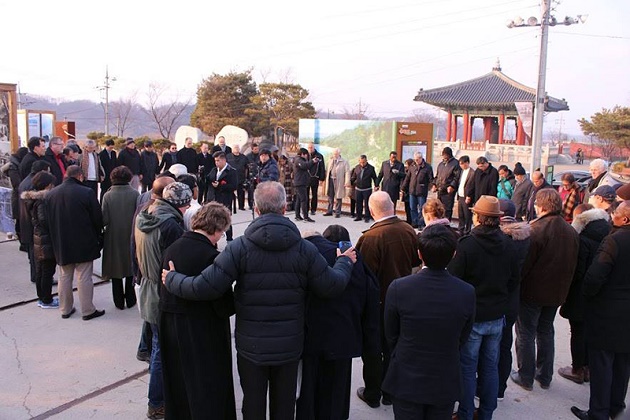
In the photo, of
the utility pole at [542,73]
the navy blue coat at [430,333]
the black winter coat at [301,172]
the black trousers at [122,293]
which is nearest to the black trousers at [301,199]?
the black winter coat at [301,172]

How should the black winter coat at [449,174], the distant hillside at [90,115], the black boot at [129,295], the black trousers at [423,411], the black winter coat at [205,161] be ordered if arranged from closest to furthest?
the black trousers at [423,411], the black boot at [129,295], the black winter coat at [449,174], the black winter coat at [205,161], the distant hillside at [90,115]

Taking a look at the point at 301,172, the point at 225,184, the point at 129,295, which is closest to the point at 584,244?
the point at 129,295

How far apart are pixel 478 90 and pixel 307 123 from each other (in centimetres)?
2995

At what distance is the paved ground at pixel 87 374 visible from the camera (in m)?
3.77

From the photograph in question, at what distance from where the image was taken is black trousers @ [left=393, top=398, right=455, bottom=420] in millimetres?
2762

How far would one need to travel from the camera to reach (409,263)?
12.5 feet

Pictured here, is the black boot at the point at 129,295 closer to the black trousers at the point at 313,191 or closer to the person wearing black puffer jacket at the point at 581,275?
the person wearing black puffer jacket at the point at 581,275

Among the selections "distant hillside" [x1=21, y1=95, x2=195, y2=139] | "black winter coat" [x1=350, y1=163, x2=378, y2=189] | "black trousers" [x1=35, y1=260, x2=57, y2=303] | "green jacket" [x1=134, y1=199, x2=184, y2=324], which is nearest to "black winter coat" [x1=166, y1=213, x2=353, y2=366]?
"green jacket" [x1=134, y1=199, x2=184, y2=324]

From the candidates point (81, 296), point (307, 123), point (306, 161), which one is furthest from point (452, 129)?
point (81, 296)

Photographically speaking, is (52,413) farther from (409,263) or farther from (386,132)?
(386,132)

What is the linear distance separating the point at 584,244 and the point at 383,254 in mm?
1608

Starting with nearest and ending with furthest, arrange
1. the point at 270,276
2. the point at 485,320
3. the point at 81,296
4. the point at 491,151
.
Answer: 1. the point at 270,276
2. the point at 485,320
3. the point at 81,296
4. the point at 491,151

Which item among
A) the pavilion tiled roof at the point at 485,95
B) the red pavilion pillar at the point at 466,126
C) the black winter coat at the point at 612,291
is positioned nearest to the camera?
the black winter coat at the point at 612,291

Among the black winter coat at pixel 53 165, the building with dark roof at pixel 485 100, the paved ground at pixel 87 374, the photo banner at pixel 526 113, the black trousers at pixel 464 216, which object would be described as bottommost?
the paved ground at pixel 87 374
